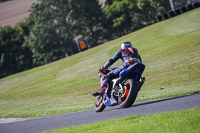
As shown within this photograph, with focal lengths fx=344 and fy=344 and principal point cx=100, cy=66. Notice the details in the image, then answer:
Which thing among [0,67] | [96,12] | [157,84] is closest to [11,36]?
[0,67]

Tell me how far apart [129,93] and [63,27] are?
70125 mm

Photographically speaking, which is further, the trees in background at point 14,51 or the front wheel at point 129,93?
the trees in background at point 14,51

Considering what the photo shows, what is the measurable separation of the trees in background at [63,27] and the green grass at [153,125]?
69.0 m

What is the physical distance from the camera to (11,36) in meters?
82.8

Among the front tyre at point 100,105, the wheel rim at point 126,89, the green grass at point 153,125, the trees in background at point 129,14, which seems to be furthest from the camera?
the trees in background at point 129,14

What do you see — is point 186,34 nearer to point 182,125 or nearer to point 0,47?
point 182,125

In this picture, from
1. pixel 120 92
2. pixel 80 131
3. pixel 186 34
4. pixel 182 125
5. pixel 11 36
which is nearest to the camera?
pixel 182 125

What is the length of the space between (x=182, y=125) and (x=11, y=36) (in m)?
80.3

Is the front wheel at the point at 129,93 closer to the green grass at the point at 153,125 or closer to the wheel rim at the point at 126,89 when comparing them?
the wheel rim at the point at 126,89

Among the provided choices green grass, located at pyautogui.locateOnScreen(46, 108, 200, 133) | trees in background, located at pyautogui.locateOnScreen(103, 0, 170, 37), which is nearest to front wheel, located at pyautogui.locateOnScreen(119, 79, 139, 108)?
green grass, located at pyautogui.locateOnScreen(46, 108, 200, 133)

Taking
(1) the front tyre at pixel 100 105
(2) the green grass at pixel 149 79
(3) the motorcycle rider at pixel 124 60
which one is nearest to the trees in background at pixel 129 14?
(2) the green grass at pixel 149 79

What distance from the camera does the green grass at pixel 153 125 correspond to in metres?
6.12

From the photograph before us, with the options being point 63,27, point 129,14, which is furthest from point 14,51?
point 129,14

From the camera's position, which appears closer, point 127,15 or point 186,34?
point 186,34
